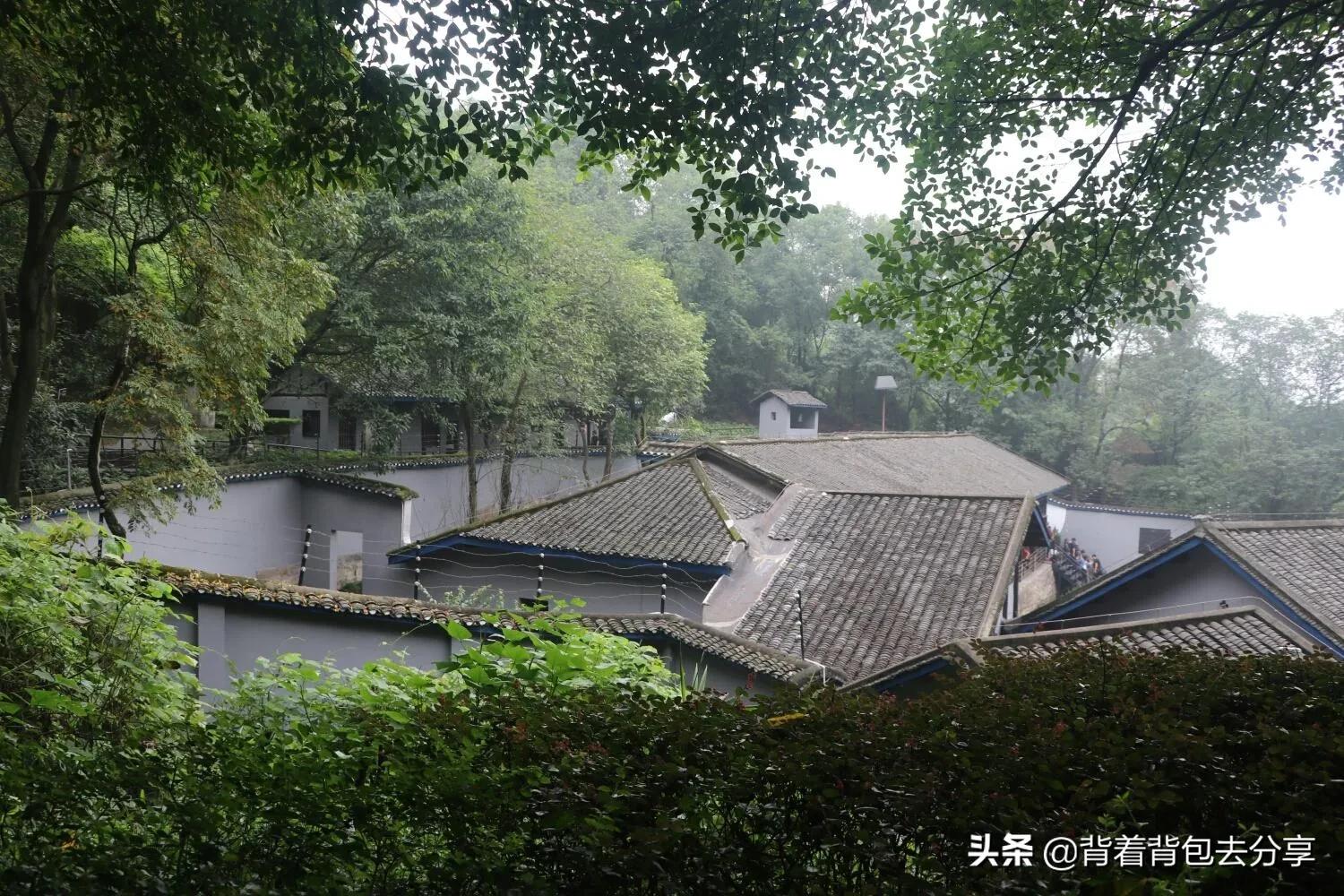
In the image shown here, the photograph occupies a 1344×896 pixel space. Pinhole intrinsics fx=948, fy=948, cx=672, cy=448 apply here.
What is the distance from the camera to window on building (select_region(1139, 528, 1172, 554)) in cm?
2759

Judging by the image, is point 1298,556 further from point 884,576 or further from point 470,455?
point 470,455

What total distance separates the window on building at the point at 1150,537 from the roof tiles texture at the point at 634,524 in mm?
18913

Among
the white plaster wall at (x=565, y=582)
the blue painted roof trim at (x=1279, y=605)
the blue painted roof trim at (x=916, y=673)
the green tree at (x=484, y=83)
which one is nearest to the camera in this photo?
the green tree at (x=484, y=83)

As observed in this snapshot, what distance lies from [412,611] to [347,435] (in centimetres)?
1842

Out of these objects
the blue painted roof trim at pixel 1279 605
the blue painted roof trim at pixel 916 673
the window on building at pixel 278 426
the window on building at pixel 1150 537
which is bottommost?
the window on building at pixel 1150 537

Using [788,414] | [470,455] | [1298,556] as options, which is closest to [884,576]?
[1298,556]

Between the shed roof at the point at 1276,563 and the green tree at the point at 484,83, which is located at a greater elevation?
the green tree at the point at 484,83

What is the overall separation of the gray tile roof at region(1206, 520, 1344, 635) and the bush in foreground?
850 cm

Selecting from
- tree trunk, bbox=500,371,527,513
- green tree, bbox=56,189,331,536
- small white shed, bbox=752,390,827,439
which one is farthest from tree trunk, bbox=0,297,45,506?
small white shed, bbox=752,390,827,439

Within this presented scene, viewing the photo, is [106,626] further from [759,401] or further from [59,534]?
[759,401]

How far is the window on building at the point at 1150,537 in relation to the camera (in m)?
27.6

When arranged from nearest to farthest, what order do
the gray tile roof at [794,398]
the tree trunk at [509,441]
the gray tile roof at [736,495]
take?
the gray tile roof at [736,495], the tree trunk at [509,441], the gray tile roof at [794,398]

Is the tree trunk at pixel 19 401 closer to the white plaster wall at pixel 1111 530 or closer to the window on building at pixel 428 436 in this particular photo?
the window on building at pixel 428 436

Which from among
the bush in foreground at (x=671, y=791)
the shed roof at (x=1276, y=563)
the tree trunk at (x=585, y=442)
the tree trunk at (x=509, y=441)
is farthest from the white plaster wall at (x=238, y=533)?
the bush in foreground at (x=671, y=791)
